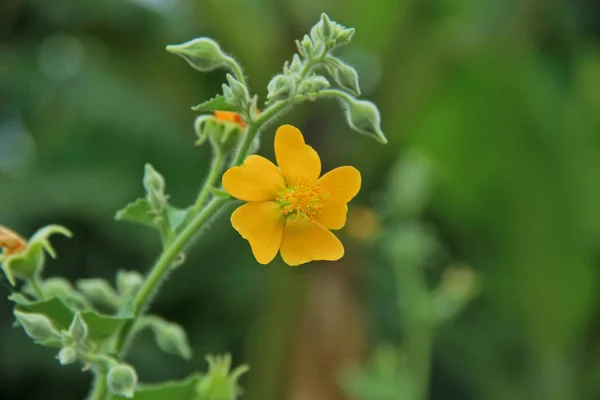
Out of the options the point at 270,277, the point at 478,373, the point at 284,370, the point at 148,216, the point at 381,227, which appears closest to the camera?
the point at 148,216

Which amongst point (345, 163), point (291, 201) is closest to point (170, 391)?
point (291, 201)

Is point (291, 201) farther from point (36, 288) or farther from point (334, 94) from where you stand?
point (36, 288)

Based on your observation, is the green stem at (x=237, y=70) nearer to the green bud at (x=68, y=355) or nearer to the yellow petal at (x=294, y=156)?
the yellow petal at (x=294, y=156)

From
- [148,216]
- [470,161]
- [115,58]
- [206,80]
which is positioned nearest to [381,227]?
[470,161]

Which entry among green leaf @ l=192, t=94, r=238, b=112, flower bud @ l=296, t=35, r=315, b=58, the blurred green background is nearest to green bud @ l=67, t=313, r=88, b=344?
green leaf @ l=192, t=94, r=238, b=112

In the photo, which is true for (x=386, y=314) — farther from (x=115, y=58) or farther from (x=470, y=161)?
(x=115, y=58)

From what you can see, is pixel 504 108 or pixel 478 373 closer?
pixel 504 108

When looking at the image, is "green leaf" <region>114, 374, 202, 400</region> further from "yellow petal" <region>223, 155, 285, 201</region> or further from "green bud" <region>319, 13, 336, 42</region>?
"green bud" <region>319, 13, 336, 42</region>
